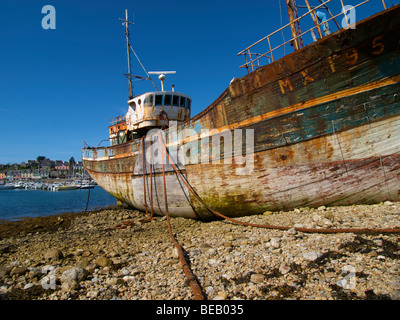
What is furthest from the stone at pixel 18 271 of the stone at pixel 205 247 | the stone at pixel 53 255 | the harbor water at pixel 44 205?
the harbor water at pixel 44 205

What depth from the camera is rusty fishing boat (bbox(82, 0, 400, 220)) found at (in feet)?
13.9

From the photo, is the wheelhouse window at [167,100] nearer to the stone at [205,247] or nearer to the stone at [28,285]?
the stone at [205,247]

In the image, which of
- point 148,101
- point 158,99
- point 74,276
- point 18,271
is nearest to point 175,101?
point 158,99

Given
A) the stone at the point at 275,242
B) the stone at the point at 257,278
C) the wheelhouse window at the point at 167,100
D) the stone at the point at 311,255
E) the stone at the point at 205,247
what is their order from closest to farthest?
the stone at the point at 257,278 → the stone at the point at 311,255 → the stone at the point at 275,242 → the stone at the point at 205,247 → the wheelhouse window at the point at 167,100

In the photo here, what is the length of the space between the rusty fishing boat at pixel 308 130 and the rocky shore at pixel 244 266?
0.60 metres

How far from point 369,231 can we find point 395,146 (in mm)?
1933

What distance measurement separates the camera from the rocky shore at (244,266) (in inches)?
101

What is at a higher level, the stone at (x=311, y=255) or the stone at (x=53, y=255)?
the stone at (x=311, y=255)

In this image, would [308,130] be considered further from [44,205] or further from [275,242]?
[44,205]

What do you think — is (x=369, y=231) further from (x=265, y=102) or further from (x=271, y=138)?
(x=265, y=102)

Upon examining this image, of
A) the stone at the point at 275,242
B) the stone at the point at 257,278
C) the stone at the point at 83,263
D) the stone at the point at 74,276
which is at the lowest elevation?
the stone at the point at 83,263

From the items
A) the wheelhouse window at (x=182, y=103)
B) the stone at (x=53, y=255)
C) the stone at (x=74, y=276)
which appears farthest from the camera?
the wheelhouse window at (x=182, y=103)

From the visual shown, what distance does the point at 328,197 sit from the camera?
16.3 ft

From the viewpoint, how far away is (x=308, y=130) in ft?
16.1
